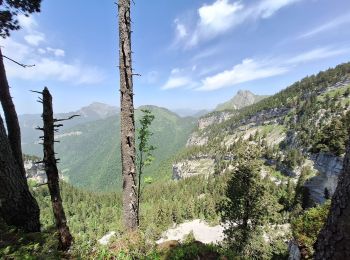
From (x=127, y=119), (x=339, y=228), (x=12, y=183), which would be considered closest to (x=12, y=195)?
(x=12, y=183)

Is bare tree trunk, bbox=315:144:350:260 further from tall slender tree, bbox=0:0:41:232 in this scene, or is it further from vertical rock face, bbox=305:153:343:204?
vertical rock face, bbox=305:153:343:204

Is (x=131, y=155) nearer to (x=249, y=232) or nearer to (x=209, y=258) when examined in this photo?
(x=209, y=258)

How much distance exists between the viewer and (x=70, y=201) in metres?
192

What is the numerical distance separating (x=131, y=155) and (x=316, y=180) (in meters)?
86.1

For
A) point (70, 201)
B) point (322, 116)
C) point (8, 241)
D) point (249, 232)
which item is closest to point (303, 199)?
point (249, 232)

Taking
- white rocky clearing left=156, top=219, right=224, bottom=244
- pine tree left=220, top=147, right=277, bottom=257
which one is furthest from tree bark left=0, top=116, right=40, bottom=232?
white rocky clearing left=156, top=219, right=224, bottom=244

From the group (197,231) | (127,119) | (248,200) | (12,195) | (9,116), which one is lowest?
(197,231)

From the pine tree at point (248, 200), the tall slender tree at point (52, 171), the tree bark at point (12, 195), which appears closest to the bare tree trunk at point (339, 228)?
the tree bark at point (12, 195)

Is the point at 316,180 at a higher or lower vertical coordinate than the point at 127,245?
lower

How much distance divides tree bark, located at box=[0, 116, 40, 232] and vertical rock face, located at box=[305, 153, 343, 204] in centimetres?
5268

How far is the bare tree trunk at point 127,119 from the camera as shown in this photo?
10.6m

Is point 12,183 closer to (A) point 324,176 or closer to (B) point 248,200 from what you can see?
(B) point 248,200

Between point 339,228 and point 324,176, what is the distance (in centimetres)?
8057

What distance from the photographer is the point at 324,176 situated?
2881 inches
